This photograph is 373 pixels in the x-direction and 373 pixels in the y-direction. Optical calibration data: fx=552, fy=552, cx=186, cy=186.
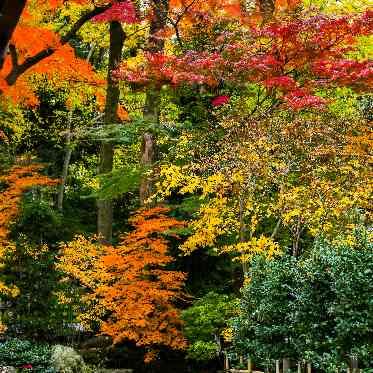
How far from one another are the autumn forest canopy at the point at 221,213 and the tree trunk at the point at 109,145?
0.05m

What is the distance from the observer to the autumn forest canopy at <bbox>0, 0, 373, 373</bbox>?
29.3 feet

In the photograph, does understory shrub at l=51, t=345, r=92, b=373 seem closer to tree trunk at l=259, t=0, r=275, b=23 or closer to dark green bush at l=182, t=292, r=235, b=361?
dark green bush at l=182, t=292, r=235, b=361

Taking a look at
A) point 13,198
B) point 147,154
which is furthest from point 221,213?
point 13,198

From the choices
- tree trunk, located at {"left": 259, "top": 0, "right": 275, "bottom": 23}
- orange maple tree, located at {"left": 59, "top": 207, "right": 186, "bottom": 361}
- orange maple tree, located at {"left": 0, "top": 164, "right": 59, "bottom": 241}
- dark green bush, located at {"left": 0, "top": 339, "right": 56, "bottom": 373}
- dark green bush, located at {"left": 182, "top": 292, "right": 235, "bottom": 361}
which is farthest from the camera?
orange maple tree, located at {"left": 0, "top": 164, "right": 59, "bottom": 241}

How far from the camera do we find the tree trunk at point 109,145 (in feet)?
53.1

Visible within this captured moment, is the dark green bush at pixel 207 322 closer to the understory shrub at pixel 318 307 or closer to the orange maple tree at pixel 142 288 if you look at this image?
the orange maple tree at pixel 142 288

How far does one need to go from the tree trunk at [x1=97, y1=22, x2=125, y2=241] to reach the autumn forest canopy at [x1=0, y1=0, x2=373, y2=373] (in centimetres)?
5

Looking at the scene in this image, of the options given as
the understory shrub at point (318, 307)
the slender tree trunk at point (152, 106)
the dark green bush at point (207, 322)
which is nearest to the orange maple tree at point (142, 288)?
the dark green bush at point (207, 322)

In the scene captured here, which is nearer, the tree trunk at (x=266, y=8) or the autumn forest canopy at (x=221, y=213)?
the autumn forest canopy at (x=221, y=213)

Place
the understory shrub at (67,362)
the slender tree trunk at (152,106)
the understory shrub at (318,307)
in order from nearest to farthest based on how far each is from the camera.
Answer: the understory shrub at (318,307) → the understory shrub at (67,362) → the slender tree trunk at (152,106)

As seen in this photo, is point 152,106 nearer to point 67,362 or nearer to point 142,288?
point 142,288

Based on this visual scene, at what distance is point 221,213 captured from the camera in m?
11.6

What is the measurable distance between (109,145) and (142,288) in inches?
207

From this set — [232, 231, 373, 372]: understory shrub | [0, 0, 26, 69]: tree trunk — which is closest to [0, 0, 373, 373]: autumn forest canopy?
[232, 231, 373, 372]: understory shrub
